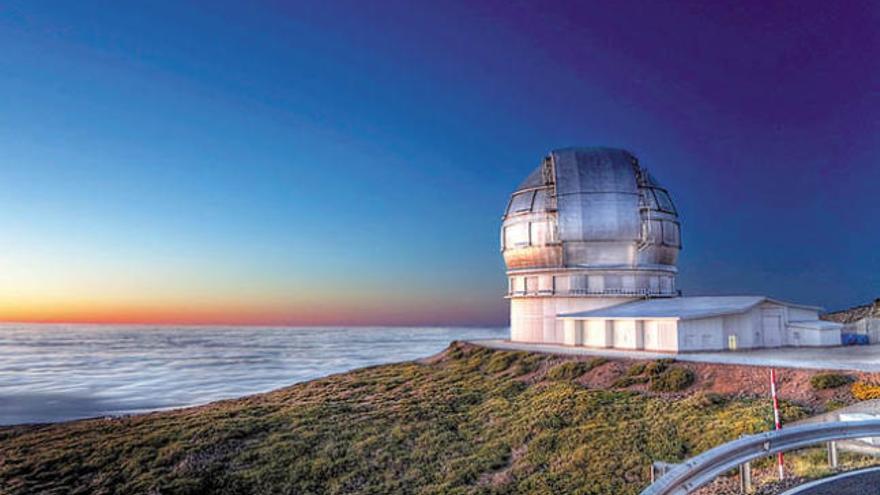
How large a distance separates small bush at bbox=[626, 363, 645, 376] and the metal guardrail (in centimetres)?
1452

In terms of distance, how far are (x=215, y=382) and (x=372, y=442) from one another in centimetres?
2722

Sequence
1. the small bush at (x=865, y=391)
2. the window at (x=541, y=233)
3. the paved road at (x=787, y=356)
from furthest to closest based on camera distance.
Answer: the window at (x=541, y=233) → the paved road at (x=787, y=356) → the small bush at (x=865, y=391)

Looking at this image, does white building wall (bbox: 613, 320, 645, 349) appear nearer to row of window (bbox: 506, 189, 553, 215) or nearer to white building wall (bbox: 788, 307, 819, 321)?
white building wall (bbox: 788, 307, 819, 321)

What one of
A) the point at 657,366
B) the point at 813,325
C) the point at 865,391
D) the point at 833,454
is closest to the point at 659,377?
the point at 657,366

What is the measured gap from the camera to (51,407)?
29.9 meters

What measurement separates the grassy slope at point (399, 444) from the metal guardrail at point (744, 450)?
4849mm

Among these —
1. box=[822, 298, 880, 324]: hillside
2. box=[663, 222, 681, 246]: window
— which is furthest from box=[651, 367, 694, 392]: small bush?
box=[822, 298, 880, 324]: hillside

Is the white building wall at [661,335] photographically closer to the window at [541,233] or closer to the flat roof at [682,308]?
the flat roof at [682,308]

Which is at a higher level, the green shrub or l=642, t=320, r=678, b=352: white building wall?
l=642, t=320, r=678, b=352: white building wall

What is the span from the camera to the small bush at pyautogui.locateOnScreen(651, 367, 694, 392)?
1927cm

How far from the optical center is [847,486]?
20.9 feet

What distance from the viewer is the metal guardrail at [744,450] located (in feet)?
16.7

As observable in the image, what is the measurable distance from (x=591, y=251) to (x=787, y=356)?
13115mm

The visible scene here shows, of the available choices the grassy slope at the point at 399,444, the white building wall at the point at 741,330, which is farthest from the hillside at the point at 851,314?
the grassy slope at the point at 399,444
